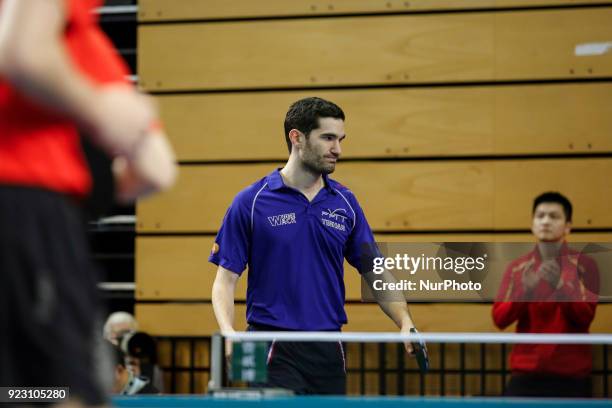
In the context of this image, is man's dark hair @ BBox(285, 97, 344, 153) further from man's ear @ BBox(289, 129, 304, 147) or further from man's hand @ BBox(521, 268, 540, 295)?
man's hand @ BBox(521, 268, 540, 295)

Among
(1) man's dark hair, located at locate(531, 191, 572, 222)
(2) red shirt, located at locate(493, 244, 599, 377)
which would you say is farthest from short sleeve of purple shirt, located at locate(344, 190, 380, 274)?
(1) man's dark hair, located at locate(531, 191, 572, 222)

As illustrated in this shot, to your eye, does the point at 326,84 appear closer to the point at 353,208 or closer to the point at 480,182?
the point at 480,182

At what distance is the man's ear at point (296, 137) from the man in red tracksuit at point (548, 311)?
3.54ft

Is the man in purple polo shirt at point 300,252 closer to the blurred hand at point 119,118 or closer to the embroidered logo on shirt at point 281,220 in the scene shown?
the embroidered logo on shirt at point 281,220

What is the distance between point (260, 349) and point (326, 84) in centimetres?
347

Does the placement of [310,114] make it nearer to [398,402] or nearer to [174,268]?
[398,402]

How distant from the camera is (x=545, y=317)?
13.5 ft

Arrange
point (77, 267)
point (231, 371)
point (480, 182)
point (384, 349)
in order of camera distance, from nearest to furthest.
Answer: point (77, 267)
point (231, 371)
point (384, 349)
point (480, 182)

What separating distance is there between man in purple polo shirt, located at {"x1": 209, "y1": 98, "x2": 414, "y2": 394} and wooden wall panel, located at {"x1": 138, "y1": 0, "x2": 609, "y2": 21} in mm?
1923

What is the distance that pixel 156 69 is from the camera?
6020mm

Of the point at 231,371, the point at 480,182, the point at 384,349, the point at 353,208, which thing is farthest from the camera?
the point at 480,182

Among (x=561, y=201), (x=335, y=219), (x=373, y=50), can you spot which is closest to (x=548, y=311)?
(x=561, y=201)

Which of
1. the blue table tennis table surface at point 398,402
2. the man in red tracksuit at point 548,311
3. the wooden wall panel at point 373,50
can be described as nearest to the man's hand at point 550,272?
the man in red tracksuit at point 548,311

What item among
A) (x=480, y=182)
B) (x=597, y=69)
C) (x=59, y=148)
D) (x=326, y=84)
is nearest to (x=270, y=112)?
(x=326, y=84)
